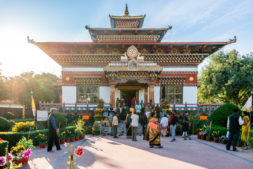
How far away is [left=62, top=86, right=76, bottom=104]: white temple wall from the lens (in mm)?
20809

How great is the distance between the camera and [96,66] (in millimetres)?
21016

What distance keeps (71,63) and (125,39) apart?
7264 millimetres

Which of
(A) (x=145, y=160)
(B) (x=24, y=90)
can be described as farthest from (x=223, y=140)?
(B) (x=24, y=90)

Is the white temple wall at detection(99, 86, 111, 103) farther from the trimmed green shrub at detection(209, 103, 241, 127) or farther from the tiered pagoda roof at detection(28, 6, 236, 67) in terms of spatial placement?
the trimmed green shrub at detection(209, 103, 241, 127)

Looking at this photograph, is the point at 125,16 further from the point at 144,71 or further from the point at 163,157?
the point at 163,157

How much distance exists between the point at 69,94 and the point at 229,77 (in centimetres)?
Answer: 2189

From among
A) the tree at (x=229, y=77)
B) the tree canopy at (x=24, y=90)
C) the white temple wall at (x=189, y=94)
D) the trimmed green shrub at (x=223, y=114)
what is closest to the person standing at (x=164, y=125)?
the trimmed green shrub at (x=223, y=114)

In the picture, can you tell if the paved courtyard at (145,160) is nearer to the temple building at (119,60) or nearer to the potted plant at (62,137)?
the potted plant at (62,137)

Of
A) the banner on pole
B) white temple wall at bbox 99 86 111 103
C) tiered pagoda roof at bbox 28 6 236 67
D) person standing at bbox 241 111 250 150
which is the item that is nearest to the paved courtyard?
person standing at bbox 241 111 250 150

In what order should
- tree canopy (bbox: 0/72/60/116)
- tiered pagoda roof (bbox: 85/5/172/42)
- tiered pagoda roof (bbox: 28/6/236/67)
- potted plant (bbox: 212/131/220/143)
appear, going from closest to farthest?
potted plant (bbox: 212/131/220/143) → tiered pagoda roof (bbox: 28/6/236/67) → tiered pagoda roof (bbox: 85/5/172/42) → tree canopy (bbox: 0/72/60/116)

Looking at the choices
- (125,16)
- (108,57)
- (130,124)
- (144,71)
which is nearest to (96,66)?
(108,57)

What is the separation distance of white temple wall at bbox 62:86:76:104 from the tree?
1679 centimetres

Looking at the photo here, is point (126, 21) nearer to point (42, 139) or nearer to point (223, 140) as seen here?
point (223, 140)

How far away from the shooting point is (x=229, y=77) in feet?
83.5
